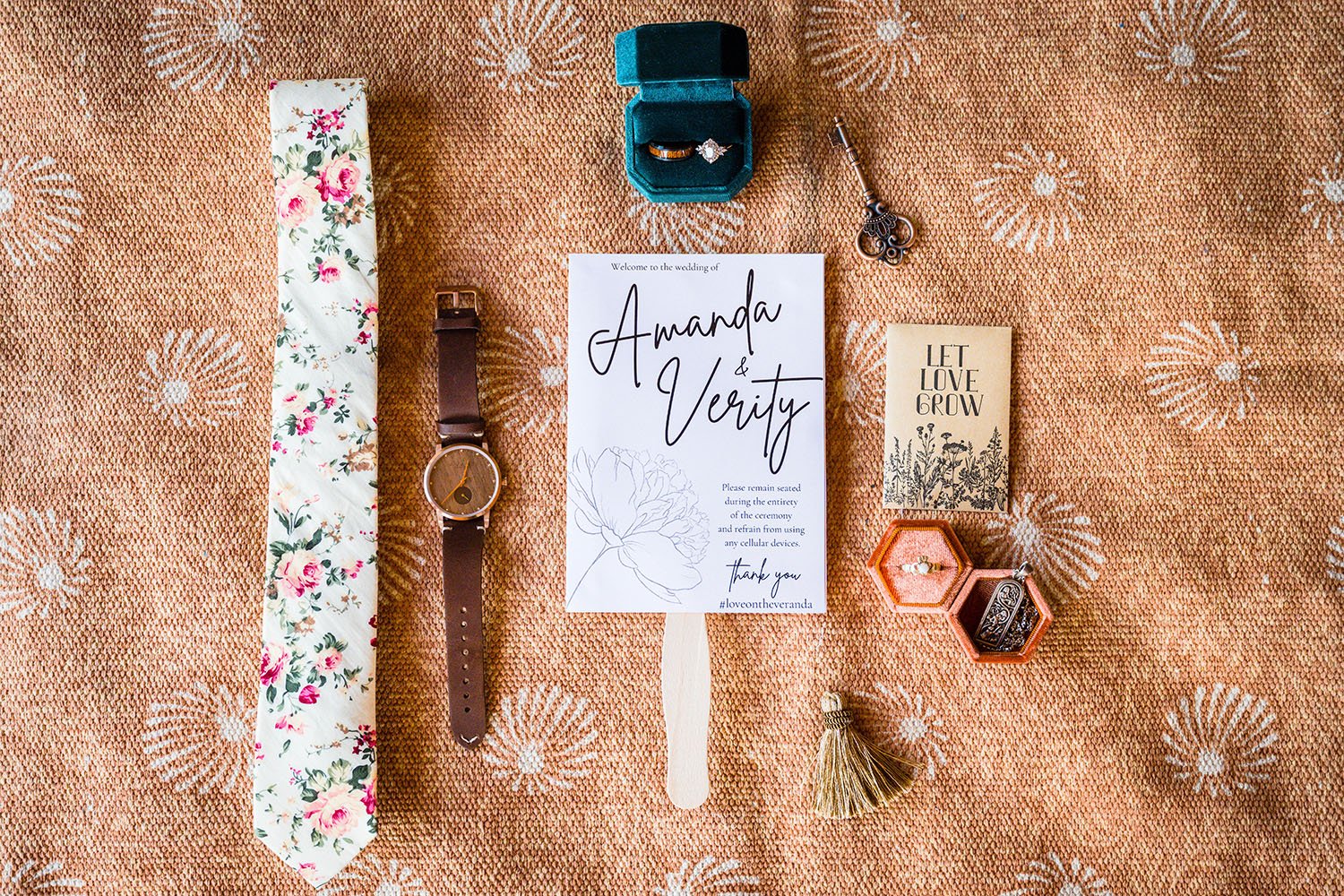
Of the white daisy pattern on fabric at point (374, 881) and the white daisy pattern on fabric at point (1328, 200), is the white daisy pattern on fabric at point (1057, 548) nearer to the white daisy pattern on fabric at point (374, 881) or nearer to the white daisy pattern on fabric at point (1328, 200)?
Answer: the white daisy pattern on fabric at point (1328, 200)

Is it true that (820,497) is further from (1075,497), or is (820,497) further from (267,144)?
(267,144)

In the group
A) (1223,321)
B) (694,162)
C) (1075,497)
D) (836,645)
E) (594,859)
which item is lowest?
(594,859)

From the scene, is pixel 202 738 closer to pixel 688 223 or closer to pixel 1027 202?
pixel 688 223

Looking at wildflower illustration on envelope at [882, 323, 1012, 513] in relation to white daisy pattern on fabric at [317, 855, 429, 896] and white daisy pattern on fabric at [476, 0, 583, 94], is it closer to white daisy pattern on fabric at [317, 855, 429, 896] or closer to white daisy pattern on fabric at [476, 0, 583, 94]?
white daisy pattern on fabric at [476, 0, 583, 94]

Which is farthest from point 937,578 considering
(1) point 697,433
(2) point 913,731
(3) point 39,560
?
(3) point 39,560

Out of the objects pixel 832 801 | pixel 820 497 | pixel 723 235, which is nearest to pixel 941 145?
pixel 723 235

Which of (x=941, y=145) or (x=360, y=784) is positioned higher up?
(x=941, y=145)
